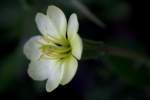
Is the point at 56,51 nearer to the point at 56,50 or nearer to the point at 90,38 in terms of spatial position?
the point at 56,50

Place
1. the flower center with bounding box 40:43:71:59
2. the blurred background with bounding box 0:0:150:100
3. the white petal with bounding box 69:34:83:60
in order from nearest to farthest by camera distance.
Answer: the white petal with bounding box 69:34:83:60, the flower center with bounding box 40:43:71:59, the blurred background with bounding box 0:0:150:100

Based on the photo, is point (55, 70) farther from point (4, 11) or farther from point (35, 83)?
point (4, 11)

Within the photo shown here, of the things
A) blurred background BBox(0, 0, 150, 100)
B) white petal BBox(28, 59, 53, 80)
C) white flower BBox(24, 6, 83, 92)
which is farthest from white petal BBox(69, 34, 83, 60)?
Result: blurred background BBox(0, 0, 150, 100)

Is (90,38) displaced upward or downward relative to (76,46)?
downward

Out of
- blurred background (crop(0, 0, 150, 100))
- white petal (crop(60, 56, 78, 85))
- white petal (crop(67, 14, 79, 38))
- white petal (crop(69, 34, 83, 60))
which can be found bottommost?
blurred background (crop(0, 0, 150, 100))

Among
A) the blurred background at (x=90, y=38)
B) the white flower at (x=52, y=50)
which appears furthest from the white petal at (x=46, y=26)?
the blurred background at (x=90, y=38)

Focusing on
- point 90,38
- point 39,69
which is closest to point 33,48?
point 39,69

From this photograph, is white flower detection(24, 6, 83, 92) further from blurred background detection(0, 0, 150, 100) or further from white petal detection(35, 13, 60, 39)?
blurred background detection(0, 0, 150, 100)
